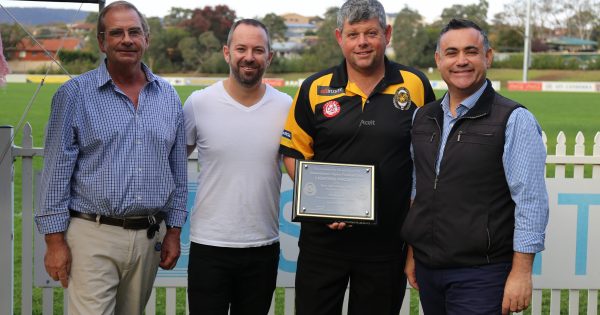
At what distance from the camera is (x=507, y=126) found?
119 inches

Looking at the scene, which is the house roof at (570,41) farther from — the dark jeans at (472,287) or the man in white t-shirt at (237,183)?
the dark jeans at (472,287)

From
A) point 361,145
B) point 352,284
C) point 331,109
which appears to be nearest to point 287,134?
point 331,109

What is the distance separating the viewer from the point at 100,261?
339 cm

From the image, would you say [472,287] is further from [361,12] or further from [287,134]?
[361,12]

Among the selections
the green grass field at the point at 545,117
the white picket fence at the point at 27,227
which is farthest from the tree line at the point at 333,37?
the white picket fence at the point at 27,227

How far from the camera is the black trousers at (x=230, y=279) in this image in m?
3.73

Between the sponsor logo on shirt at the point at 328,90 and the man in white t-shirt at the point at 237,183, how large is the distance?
242 mm

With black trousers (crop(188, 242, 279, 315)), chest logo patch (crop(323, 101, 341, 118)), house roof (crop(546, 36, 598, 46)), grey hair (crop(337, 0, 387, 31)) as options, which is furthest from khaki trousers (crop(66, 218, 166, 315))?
house roof (crop(546, 36, 598, 46))

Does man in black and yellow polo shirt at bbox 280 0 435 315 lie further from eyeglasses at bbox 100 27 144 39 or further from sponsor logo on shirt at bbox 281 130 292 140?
eyeglasses at bbox 100 27 144 39

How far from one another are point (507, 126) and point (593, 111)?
29076 mm

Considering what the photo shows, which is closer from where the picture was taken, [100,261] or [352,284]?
[100,261]

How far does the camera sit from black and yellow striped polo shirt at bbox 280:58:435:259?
3.60 metres

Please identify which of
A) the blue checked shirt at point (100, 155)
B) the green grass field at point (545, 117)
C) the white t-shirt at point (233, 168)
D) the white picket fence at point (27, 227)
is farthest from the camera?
the green grass field at point (545, 117)

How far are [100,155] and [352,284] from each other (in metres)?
1.34
